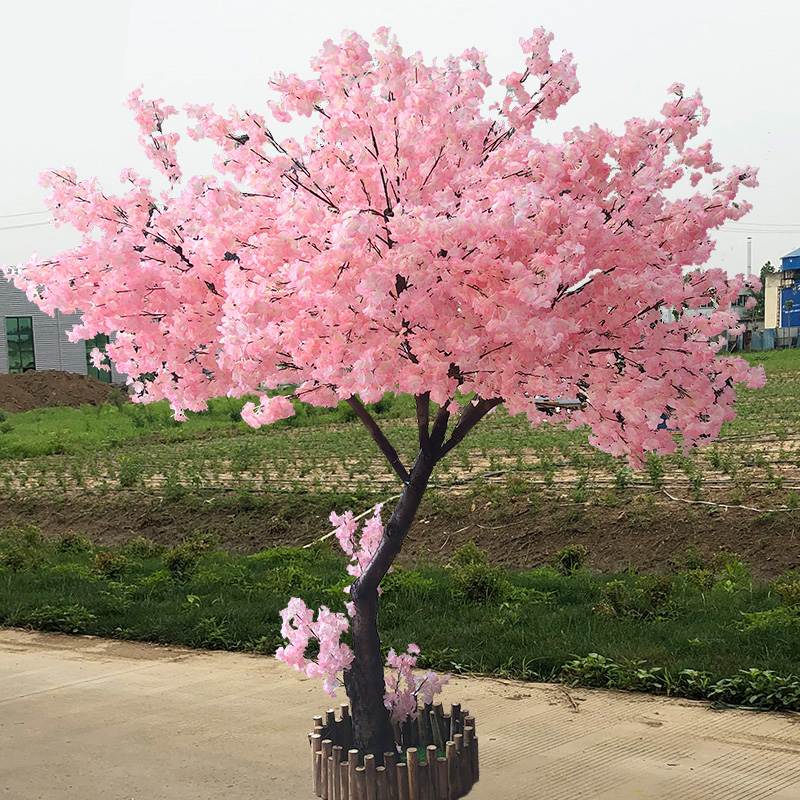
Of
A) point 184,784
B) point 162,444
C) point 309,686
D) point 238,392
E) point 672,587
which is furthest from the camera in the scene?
point 162,444

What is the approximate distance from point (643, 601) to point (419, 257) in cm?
526

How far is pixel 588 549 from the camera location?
1145cm

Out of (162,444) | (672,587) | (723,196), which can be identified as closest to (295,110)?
(723,196)

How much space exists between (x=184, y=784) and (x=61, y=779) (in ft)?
2.21

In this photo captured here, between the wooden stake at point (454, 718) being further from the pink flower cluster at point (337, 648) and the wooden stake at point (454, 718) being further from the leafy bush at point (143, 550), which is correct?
the leafy bush at point (143, 550)

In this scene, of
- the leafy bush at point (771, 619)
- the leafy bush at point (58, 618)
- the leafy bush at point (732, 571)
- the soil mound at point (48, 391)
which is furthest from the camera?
the soil mound at point (48, 391)

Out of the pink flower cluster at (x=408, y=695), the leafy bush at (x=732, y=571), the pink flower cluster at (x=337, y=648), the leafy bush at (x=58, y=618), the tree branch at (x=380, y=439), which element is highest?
the tree branch at (x=380, y=439)

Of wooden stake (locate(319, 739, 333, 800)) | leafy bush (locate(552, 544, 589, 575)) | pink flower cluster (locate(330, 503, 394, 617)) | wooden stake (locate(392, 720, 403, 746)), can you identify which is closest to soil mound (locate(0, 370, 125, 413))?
leafy bush (locate(552, 544, 589, 575))

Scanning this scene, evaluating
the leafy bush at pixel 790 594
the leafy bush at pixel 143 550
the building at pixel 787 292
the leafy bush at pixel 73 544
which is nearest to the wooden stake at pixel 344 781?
the leafy bush at pixel 790 594

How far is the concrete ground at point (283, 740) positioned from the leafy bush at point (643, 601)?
1.65m

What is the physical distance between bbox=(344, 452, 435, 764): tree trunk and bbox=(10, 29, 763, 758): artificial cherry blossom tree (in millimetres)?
12

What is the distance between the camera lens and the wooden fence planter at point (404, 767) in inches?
195

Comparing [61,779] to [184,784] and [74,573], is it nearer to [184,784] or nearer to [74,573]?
[184,784]

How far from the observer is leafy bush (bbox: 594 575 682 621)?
858cm
